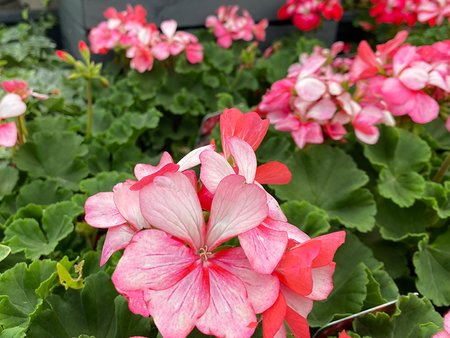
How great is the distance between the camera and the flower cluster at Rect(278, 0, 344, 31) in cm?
205

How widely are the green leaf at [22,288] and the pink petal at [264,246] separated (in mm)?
376

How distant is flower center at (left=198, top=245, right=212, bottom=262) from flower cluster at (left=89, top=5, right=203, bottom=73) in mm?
1159

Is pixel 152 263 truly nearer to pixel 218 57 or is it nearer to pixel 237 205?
pixel 237 205

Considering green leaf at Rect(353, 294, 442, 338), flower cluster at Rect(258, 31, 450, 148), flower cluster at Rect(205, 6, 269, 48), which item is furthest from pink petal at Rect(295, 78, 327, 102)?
flower cluster at Rect(205, 6, 269, 48)

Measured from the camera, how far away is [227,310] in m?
0.46

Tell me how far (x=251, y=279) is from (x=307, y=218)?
1.62 ft

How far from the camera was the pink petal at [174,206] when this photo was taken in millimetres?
468

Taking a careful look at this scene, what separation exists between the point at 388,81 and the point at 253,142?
2.17 ft

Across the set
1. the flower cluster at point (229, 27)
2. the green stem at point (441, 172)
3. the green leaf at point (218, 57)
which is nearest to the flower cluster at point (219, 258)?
the green stem at point (441, 172)

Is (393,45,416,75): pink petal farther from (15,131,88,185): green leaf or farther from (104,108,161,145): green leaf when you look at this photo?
(15,131,88,185): green leaf

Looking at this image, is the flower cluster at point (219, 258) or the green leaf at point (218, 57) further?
the green leaf at point (218, 57)

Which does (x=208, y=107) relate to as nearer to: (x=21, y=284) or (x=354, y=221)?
(x=354, y=221)

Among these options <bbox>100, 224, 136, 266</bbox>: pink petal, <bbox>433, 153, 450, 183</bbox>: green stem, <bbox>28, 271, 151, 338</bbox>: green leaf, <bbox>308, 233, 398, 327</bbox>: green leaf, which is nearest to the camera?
<bbox>100, 224, 136, 266</bbox>: pink petal

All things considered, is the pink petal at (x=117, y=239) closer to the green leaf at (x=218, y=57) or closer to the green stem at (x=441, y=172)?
the green stem at (x=441, y=172)
